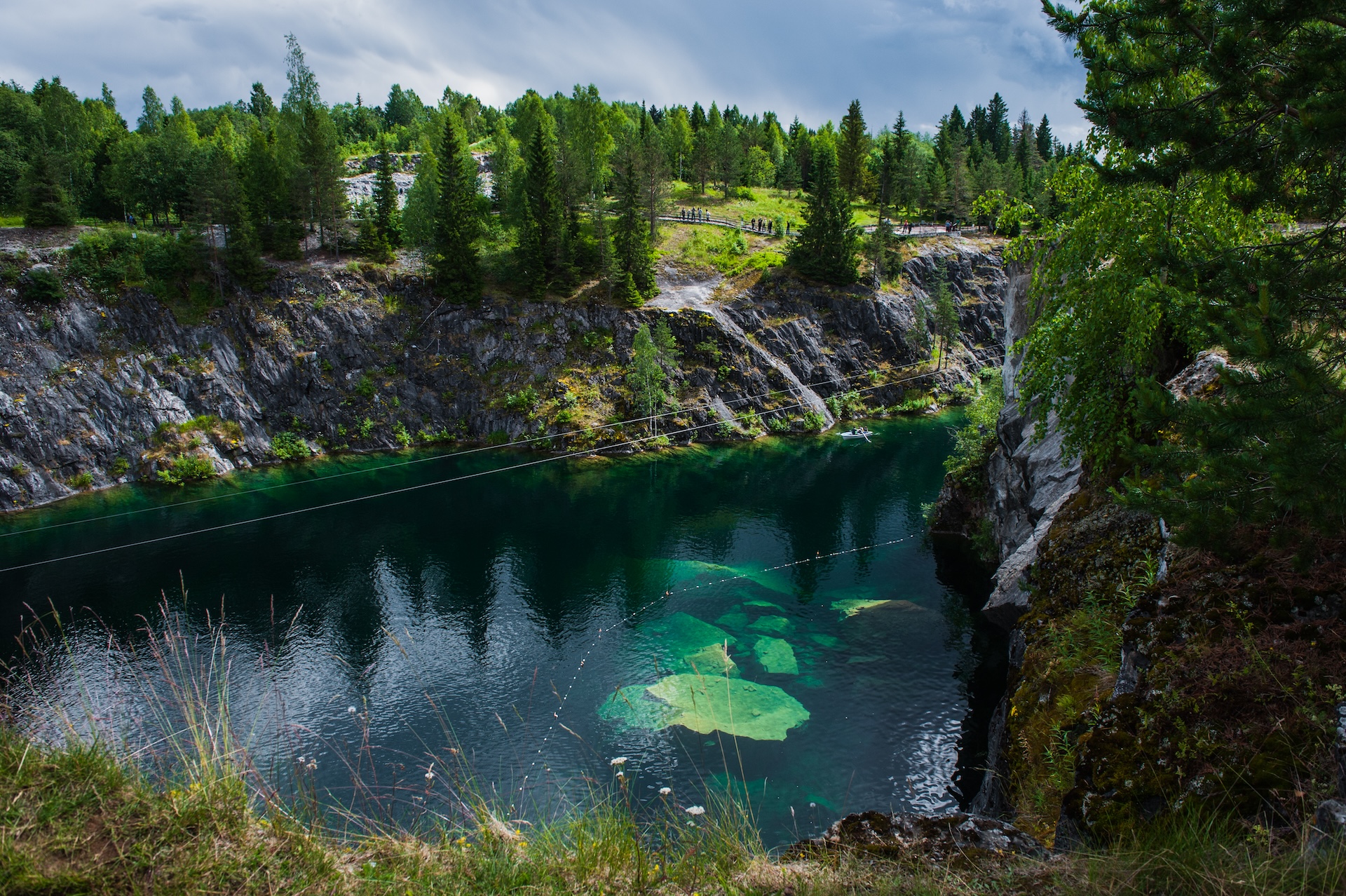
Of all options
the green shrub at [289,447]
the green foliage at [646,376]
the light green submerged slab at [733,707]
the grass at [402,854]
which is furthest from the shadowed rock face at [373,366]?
the grass at [402,854]

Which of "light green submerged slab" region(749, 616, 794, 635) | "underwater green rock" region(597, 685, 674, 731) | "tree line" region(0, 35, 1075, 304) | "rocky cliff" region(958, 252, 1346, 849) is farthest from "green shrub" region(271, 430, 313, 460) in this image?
"rocky cliff" region(958, 252, 1346, 849)

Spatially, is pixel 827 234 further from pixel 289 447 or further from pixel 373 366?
pixel 289 447

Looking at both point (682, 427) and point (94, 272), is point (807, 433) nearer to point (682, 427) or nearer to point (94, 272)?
point (682, 427)

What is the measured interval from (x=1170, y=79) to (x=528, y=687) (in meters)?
20.2

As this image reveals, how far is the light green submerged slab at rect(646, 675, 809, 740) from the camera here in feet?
61.8

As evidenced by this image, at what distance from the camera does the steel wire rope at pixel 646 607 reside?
1884 centimetres

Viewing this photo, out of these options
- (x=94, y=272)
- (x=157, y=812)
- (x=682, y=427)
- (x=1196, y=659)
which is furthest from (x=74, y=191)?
(x=1196, y=659)

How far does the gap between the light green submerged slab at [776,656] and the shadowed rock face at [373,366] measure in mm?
28614

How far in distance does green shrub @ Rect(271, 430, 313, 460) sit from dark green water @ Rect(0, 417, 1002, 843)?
4.97 metres

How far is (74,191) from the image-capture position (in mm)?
56062

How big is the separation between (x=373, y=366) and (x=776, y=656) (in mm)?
42165

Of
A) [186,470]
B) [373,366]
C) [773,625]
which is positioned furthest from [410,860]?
[373,366]

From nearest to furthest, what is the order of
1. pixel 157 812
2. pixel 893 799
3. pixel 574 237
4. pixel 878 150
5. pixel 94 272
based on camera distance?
pixel 157 812 → pixel 893 799 → pixel 94 272 → pixel 574 237 → pixel 878 150

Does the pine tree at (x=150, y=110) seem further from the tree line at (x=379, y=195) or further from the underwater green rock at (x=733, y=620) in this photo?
the underwater green rock at (x=733, y=620)
